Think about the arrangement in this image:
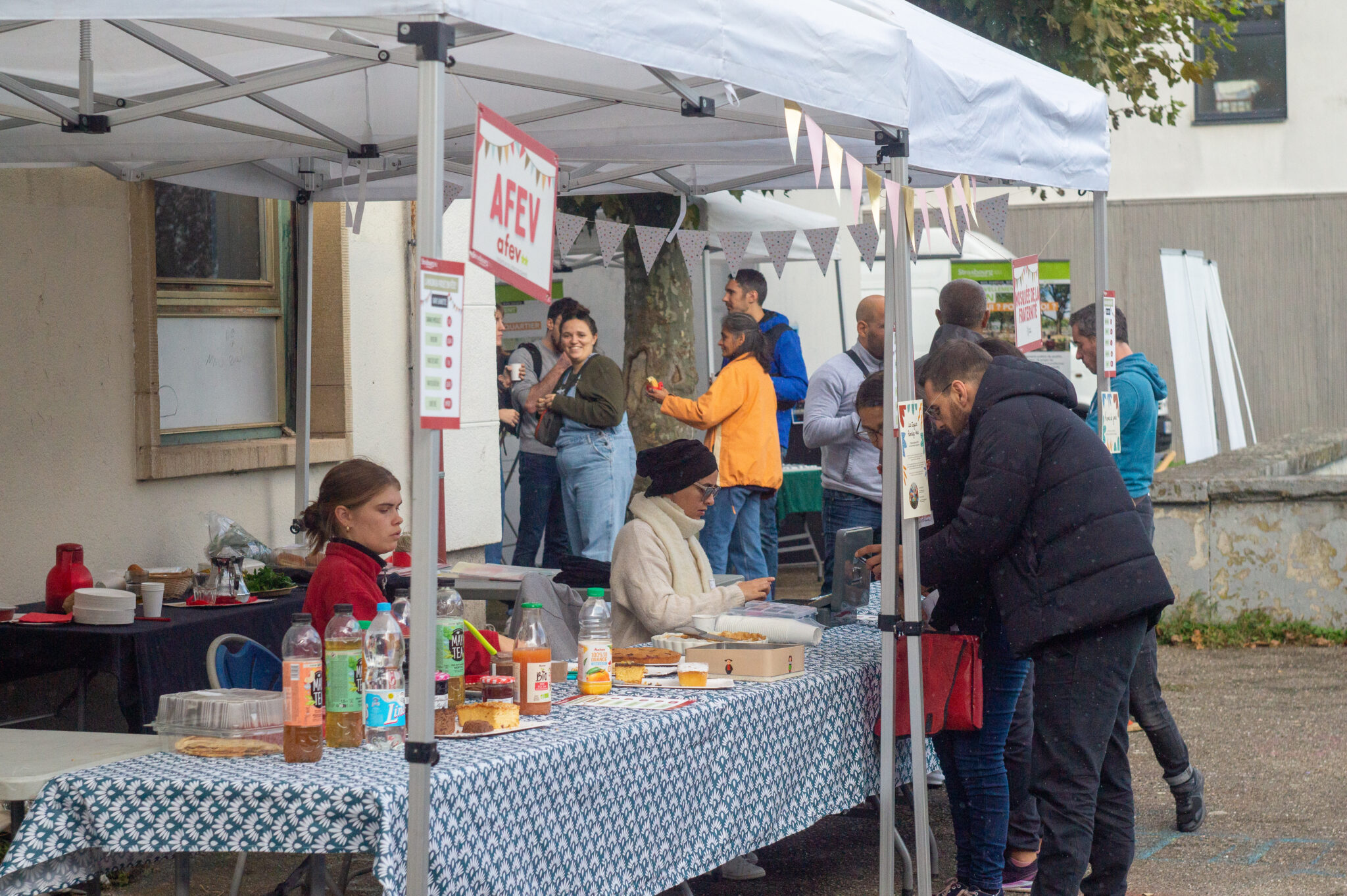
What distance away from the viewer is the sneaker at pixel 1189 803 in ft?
18.6

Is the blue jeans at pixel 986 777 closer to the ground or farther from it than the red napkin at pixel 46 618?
closer to the ground

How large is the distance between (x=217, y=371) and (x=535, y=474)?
229 centimetres

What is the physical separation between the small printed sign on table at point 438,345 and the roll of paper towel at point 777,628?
2.07 meters

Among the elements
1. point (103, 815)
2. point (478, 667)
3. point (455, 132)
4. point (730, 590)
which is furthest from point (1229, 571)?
point (103, 815)

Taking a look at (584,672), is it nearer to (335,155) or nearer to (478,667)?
(478,667)

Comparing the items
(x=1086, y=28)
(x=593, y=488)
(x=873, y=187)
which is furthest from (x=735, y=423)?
(x=1086, y=28)

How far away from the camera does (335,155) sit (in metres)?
6.24

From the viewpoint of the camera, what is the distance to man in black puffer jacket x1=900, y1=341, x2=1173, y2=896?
3990mm

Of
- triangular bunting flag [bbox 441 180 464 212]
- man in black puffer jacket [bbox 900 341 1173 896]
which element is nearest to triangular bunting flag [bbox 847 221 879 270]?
triangular bunting flag [bbox 441 180 464 212]

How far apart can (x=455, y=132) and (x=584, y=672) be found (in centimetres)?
249

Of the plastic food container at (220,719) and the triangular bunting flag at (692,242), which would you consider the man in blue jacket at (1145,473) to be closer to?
the triangular bunting flag at (692,242)

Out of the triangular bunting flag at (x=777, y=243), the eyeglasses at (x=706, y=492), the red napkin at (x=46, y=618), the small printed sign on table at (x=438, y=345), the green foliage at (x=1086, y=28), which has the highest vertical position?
the green foliage at (x=1086, y=28)

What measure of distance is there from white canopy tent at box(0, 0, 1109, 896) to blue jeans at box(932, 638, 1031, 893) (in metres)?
0.18

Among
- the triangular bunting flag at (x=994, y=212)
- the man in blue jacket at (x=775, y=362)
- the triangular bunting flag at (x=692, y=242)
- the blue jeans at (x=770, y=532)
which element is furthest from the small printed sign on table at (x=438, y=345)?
the blue jeans at (x=770, y=532)
